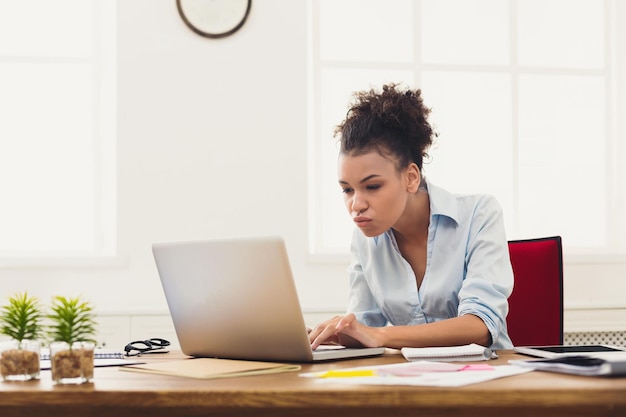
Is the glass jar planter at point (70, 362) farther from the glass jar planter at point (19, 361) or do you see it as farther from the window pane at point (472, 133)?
the window pane at point (472, 133)

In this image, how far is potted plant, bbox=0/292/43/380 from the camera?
3.75 feet

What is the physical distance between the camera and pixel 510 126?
3.63 m

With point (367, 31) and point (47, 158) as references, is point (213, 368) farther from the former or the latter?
point (367, 31)

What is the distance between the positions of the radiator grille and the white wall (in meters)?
0.97

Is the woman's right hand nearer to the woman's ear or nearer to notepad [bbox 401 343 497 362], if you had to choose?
notepad [bbox 401 343 497 362]

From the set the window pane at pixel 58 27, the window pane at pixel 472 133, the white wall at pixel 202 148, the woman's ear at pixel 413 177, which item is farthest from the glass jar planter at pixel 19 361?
the window pane at pixel 472 133

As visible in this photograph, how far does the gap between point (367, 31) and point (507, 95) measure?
2.24 ft

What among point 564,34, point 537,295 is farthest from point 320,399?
point 564,34

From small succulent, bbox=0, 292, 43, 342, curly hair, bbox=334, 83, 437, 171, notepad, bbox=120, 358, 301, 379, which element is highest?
curly hair, bbox=334, 83, 437, 171

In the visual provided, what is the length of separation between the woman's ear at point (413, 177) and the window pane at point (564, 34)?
1822 millimetres

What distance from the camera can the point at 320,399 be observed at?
3.17ft

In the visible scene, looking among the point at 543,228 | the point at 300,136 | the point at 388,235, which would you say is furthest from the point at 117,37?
the point at 543,228

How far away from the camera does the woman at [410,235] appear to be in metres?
1.92

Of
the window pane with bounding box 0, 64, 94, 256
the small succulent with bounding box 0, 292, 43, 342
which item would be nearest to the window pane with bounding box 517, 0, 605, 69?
the window pane with bounding box 0, 64, 94, 256
